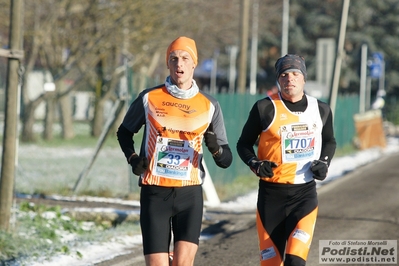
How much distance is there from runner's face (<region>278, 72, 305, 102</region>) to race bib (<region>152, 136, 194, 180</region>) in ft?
3.07

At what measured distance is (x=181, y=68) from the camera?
5621mm

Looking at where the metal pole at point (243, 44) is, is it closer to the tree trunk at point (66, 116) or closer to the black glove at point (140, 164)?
the tree trunk at point (66, 116)

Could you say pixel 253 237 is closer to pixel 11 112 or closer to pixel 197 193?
pixel 11 112

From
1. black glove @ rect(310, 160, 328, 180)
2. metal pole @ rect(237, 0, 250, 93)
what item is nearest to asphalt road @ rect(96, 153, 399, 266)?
black glove @ rect(310, 160, 328, 180)

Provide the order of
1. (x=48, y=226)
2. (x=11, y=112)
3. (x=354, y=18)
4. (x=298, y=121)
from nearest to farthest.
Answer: (x=298, y=121)
(x=11, y=112)
(x=48, y=226)
(x=354, y=18)

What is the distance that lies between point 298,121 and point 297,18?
5681cm

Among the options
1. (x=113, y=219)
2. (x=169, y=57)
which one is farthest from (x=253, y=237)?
(x=169, y=57)

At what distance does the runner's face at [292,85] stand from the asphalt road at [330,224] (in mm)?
2813

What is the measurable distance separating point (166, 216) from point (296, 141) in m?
1.19

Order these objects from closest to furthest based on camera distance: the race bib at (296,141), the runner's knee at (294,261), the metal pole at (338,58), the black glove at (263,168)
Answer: the runner's knee at (294,261) < the black glove at (263,168) < the race bib at (296,141) < the metal pole at (338,58)

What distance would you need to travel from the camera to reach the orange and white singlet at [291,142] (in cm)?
618

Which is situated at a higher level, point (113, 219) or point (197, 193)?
point (197, 193)

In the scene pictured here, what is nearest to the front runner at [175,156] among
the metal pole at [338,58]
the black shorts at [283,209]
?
the black shorts at [283,209]

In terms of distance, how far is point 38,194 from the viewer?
13516 mm
